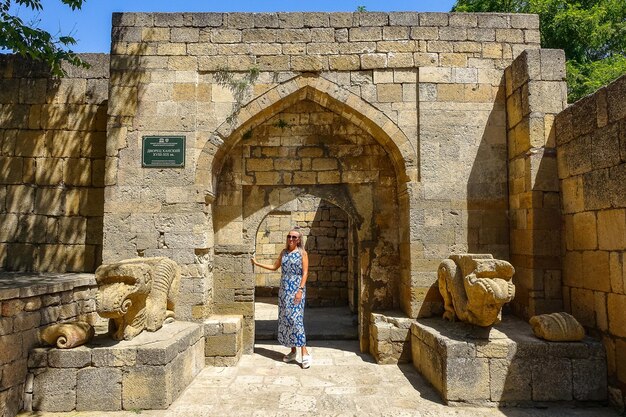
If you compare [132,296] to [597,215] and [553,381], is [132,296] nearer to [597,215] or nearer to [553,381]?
[553,381]

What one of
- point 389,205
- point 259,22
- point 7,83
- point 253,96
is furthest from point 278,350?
point 7,83

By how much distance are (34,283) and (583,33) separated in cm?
1090

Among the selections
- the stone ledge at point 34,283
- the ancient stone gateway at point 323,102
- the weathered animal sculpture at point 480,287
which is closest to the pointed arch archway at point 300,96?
the ancient stone gateway at point 323,102

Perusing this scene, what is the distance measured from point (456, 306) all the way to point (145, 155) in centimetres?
410

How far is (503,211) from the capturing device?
206 inches

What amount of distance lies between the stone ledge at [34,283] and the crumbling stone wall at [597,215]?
17.6 feet

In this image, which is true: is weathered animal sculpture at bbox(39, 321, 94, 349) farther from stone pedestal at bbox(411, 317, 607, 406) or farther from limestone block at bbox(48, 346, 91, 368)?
stone pedestal at bbox(411, 317, 607, 406)

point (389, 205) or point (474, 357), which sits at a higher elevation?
point (389, 205)

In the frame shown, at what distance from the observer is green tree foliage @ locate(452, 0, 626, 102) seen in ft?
28.5

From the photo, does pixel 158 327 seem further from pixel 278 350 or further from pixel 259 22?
pixel 259 22

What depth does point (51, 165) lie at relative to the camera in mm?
5707

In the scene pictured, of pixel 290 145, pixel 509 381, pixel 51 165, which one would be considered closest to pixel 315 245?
pixel 290 145

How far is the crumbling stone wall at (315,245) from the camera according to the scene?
10.2 metres

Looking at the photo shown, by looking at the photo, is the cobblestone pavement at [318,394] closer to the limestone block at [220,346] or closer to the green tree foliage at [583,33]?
the limestone block at [220,346]
